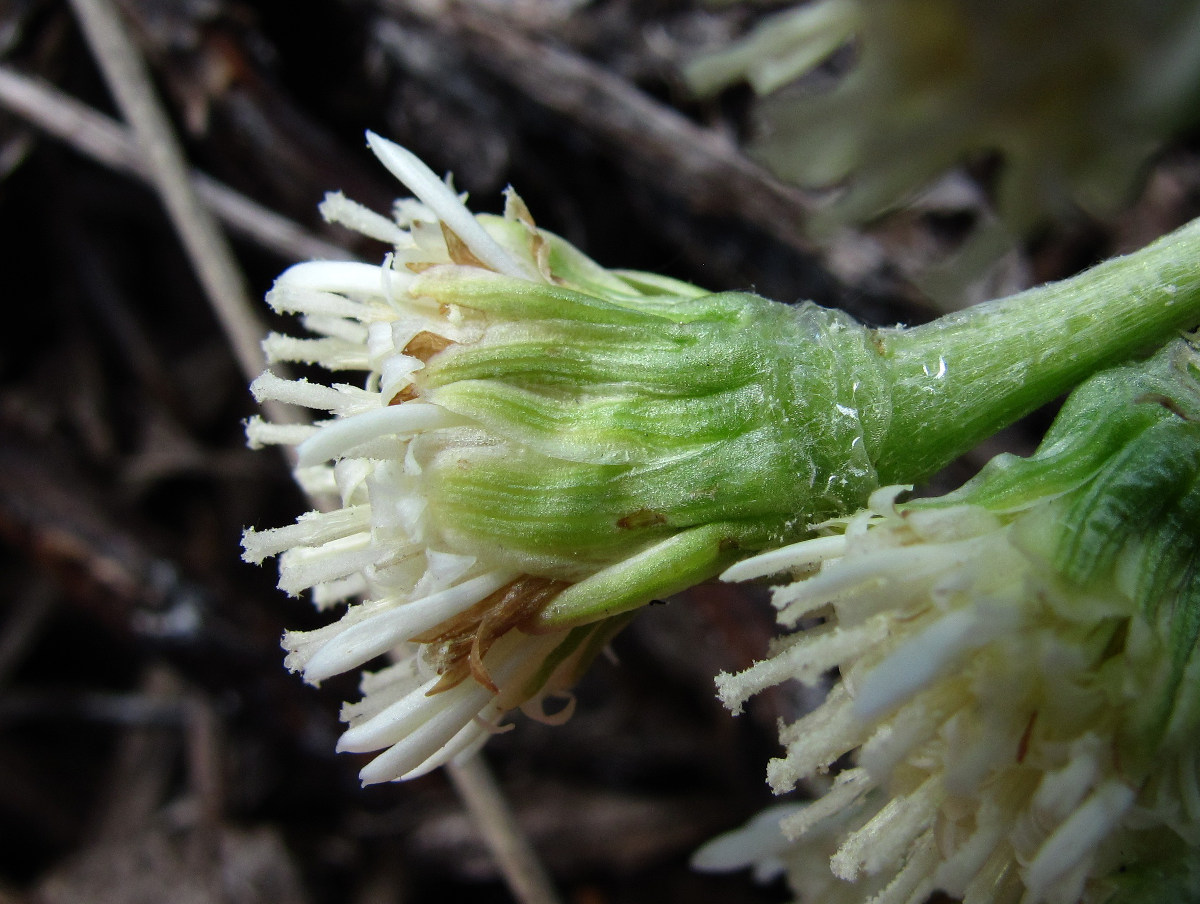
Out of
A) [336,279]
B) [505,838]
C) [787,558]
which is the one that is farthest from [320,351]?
[505,838]

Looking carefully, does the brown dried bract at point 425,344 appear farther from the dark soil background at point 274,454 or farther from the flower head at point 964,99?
the dark soil background at point 274,454

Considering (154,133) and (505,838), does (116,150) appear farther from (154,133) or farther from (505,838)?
(505,838)

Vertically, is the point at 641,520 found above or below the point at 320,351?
below

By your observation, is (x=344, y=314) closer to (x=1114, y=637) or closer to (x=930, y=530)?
(x=930, y=530)

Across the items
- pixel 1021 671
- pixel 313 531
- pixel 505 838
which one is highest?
pixel 313 531

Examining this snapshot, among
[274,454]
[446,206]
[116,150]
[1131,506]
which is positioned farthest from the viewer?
[274,454]

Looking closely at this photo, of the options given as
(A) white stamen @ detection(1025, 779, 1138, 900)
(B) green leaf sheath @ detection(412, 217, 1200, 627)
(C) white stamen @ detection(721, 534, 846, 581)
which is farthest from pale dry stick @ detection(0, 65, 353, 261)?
(A) white stamen @ detection(1025, 779, 1138, 900)

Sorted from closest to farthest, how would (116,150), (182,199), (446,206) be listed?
(446,206)
(182,199)
(116,150)
